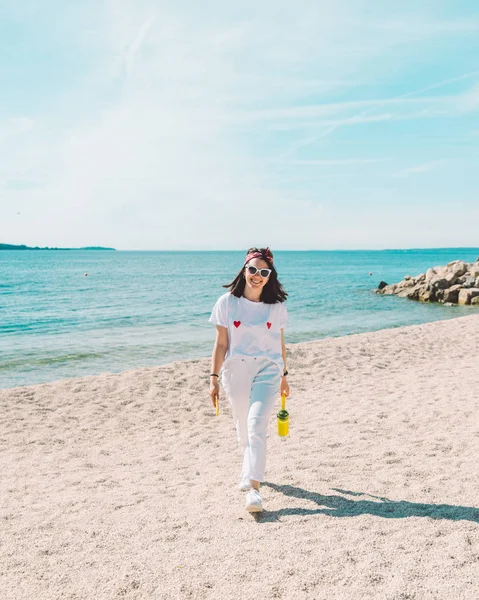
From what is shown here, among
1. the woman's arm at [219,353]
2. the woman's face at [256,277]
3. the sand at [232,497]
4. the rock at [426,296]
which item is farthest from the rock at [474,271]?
the woman's arm at [219,353]

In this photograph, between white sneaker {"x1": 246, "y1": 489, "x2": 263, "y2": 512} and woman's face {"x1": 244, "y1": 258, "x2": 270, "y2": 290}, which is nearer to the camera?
white sneaker {"x1": 246, "y1": 489, "x2": 263, "y2": 512}

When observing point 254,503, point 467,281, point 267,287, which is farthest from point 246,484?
point 467,281

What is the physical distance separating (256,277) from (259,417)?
1159 mm

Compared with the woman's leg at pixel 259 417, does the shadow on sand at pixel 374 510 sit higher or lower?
lower

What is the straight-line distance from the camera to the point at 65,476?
5.83 m

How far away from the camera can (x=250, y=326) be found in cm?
448

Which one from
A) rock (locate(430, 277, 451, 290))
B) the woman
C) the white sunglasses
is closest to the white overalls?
the woman

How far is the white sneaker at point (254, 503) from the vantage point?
4.23 metres

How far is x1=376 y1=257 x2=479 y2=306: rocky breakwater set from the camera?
94.7ft

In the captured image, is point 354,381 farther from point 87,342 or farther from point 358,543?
point 87,342

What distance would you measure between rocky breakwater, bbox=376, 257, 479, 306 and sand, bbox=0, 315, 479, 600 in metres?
21.0

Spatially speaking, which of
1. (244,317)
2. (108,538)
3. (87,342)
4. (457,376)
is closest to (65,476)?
(108,538)

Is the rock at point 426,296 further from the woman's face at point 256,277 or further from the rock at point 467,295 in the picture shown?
the woman's face at point 256,277

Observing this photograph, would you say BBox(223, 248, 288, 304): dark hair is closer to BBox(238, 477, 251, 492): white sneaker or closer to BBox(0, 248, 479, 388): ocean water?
BBox(238, 477, 251, 492): white sneaker
